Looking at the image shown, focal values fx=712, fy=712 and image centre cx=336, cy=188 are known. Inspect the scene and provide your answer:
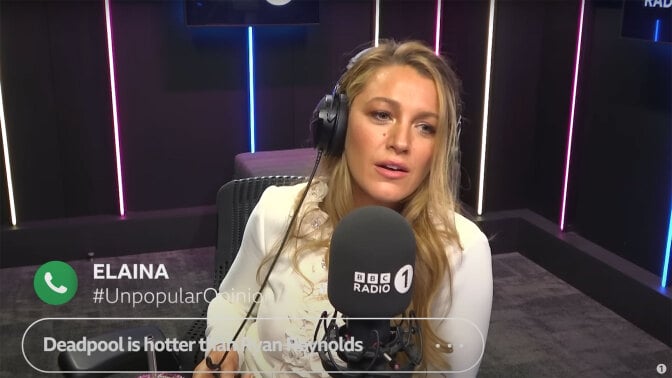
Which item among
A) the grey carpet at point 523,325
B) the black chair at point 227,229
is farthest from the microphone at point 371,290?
the grey carpet at point 523,325

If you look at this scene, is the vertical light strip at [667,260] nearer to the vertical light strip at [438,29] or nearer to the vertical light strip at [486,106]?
the vertical light strip at [486,106]

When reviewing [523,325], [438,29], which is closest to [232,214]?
[523,325]

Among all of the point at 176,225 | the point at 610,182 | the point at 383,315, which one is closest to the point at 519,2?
the point at 610,182

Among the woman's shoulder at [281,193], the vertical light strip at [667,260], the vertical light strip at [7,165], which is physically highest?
the woman's shoulder at [281,193]

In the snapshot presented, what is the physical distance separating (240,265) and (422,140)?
0.41m

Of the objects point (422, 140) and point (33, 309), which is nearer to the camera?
point (422, 140)

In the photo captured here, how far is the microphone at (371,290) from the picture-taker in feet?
2.14

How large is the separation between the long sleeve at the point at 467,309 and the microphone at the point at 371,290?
0.34 metres

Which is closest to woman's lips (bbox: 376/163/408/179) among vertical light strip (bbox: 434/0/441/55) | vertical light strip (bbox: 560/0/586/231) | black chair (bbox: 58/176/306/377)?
black chair (bbox: 58/176/306/377)

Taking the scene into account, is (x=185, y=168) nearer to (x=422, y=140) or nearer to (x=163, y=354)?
(x=163, y=354)

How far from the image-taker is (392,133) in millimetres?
994

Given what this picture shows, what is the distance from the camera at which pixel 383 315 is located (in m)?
0.66

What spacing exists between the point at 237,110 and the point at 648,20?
6.11 ft

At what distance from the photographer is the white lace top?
3.41ft
